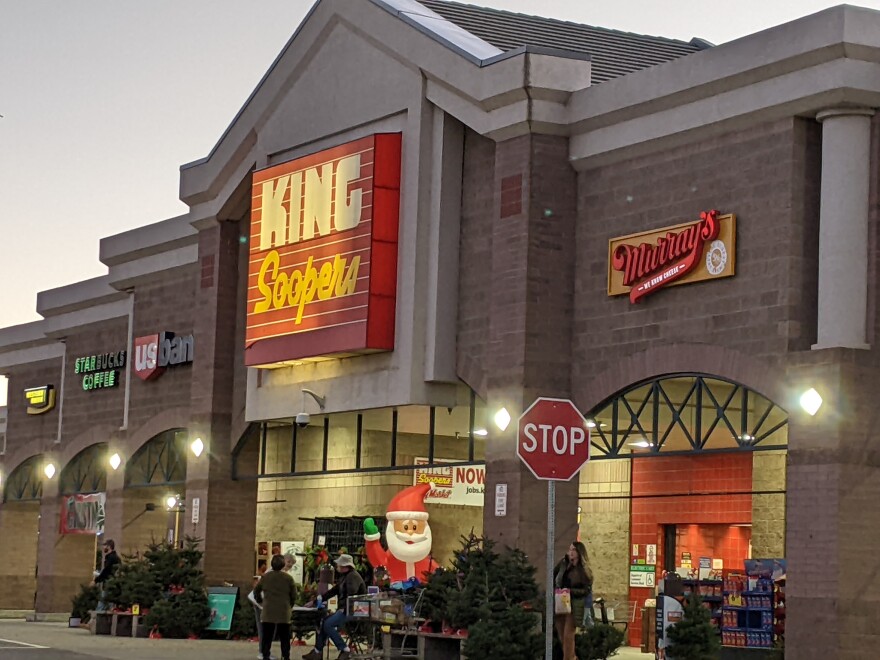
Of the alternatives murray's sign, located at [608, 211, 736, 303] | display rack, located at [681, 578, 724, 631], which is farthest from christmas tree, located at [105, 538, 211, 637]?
murray's sign, located at [608, 211, 736, 303]

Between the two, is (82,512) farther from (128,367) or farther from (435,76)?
(435,76)

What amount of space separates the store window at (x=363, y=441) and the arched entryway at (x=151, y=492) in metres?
3.33

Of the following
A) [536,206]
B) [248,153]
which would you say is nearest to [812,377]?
[536,206]

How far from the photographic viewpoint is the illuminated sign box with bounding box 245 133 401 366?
30031 millimetres

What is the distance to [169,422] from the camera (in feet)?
128

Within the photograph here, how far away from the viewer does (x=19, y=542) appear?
5009 cm

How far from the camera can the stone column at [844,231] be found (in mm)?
22781

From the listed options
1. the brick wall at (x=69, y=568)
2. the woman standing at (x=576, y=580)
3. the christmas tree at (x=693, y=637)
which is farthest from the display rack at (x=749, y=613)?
the brick wall at (x=69, y=568)

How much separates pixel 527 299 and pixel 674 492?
5.64m

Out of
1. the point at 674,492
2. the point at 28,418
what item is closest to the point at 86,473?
the point at 28,418

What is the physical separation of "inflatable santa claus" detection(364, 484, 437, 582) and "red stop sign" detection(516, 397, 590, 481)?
15.5 meters

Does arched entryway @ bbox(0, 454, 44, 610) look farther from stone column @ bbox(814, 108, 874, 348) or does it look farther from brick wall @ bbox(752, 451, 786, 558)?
stone column @ bbox(814, 108, 874, 348)

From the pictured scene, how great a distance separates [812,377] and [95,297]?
82.8 feet

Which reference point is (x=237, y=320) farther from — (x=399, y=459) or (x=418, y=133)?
(x=418, y=133)
